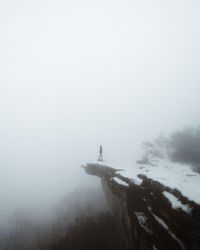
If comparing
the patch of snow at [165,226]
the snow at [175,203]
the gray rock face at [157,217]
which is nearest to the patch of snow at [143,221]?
the gray rock face at [157,217]

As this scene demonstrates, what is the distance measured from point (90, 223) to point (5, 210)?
37.6m

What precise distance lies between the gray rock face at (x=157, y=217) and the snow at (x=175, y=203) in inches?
2.3

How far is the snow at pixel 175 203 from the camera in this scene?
5188 millimetres

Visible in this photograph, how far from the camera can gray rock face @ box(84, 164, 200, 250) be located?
15.9 feet

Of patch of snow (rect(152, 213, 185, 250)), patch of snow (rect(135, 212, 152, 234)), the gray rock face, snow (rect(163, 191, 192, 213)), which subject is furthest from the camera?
patch of snow (rect(135, 212, 152, 234))

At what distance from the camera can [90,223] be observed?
61.7ft

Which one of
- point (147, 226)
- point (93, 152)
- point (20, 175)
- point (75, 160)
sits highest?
point (147, 226)

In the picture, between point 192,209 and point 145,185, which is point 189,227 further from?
point 145,185

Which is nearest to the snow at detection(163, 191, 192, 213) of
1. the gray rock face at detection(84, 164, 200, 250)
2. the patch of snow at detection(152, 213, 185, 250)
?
the gray rock face at detection(84, 164, 200, 250)

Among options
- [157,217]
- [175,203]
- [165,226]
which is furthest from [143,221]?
[175,203]

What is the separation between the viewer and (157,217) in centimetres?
641

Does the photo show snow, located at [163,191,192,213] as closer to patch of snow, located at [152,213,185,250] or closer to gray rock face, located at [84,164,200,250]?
gray rock face, located at [84,164,200,250]

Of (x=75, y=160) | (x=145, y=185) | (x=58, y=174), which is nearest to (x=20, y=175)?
(x=58, y=174)

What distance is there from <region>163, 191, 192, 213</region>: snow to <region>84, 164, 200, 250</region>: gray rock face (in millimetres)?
58
